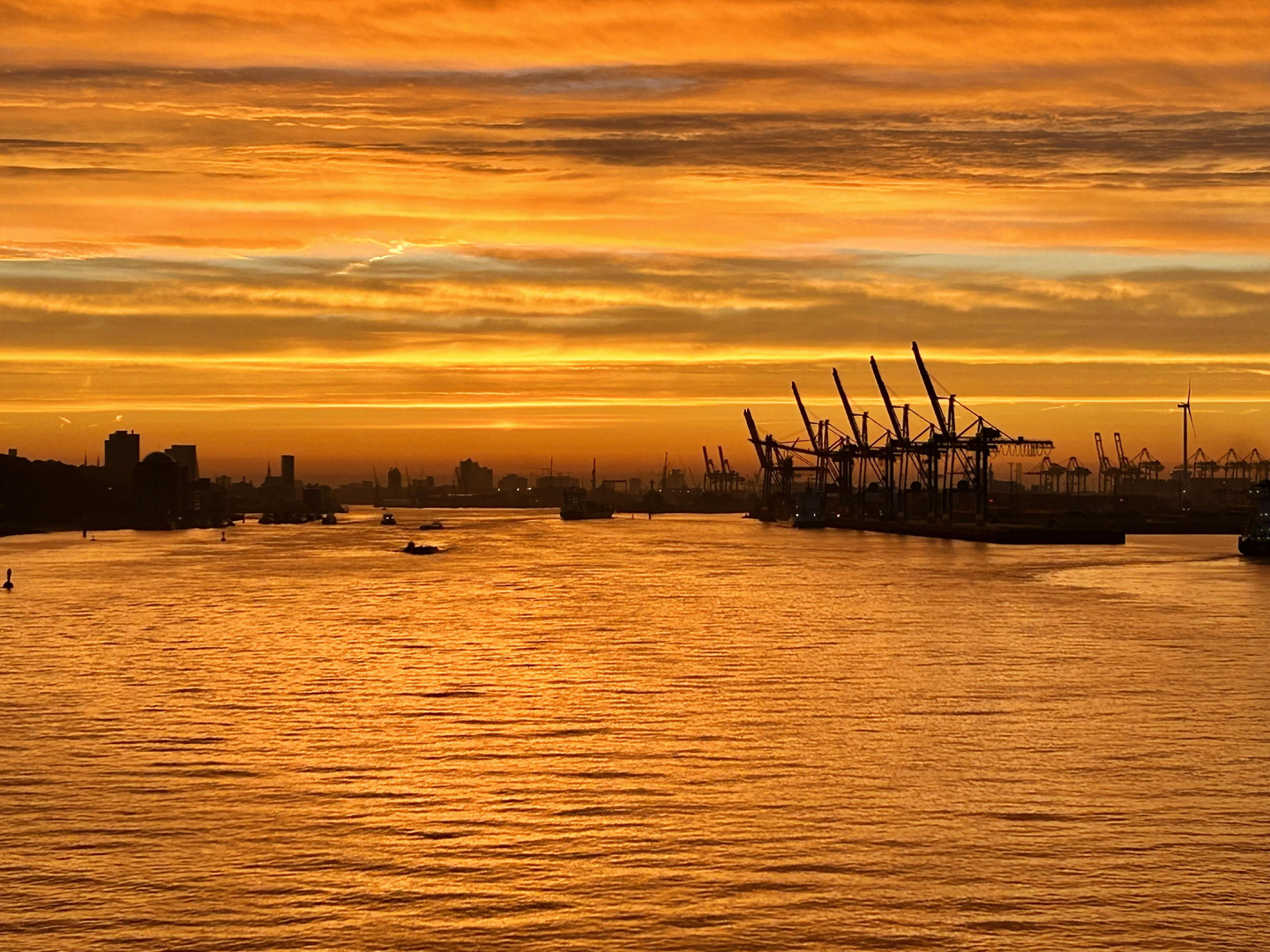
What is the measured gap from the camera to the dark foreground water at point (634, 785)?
18.2m

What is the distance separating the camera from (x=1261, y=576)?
104 m

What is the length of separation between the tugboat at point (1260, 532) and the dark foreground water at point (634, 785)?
8124 centimetres

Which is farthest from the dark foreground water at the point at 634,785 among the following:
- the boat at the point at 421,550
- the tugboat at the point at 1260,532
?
the boat at the point at 421,550

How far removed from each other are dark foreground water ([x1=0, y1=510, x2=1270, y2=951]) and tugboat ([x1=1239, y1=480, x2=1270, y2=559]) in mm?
81244

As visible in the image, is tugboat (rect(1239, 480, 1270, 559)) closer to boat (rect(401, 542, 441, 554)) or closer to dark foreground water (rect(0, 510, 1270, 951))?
boat (rect(401, 542, 441, 554))

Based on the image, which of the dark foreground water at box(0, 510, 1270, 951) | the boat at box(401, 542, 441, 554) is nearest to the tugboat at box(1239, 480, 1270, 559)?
the boat at box(401, 542, 441, 554)

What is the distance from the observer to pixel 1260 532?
13625 cm

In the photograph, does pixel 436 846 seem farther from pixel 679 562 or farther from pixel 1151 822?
pixel 679 562

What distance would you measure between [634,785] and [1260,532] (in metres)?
123

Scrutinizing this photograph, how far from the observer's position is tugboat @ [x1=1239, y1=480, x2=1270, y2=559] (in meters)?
136

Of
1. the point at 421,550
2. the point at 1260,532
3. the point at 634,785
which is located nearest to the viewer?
the point at 634,785

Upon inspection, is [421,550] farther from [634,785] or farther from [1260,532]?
[634,785]

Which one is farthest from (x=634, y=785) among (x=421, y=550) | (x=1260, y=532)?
(x=1260, y=532)

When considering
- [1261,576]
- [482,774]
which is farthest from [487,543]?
[482,774]
